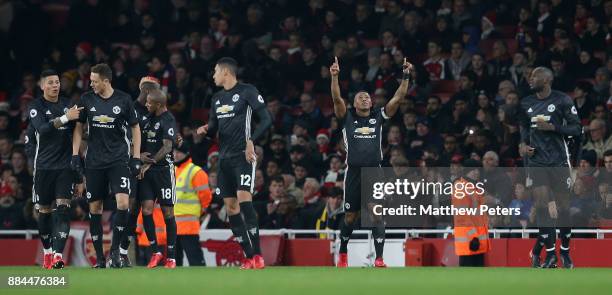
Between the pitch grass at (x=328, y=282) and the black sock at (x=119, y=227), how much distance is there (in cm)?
99

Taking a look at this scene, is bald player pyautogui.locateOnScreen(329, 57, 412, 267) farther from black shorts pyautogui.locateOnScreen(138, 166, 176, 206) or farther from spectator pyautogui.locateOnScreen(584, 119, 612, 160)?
spectator pyautogui.locateOnScreen(584, 119, 612, 160)

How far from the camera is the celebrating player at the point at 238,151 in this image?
14766 mm

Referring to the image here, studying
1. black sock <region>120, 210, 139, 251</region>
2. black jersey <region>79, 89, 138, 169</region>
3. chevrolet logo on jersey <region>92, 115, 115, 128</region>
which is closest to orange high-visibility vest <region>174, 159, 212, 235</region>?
black sock <region>120, 210, 139, 251</region>

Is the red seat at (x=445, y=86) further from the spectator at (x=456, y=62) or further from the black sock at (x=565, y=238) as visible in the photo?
the black sock at (x=565, y=238)

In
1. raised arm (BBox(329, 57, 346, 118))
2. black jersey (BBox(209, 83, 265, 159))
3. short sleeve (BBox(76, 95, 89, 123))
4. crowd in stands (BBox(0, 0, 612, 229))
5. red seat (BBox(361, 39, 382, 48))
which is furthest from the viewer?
red seat (BBox(361, 39, 382, 48))

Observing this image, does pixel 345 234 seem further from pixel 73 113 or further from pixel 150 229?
pixel 73 113

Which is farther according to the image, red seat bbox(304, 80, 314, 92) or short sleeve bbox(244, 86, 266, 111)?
red seat bbox(304, 80, 314, 92)

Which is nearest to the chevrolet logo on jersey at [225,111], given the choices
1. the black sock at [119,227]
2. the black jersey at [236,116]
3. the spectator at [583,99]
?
the black jersey at [236,116]

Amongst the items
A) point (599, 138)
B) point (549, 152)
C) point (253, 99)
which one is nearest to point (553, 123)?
point (549, 152)

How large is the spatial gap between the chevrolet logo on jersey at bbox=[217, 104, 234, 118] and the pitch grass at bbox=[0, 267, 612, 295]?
190 cm

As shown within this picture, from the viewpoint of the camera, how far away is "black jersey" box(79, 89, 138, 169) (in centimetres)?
1529

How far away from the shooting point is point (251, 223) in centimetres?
1483

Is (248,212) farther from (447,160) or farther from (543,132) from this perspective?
(447,160)

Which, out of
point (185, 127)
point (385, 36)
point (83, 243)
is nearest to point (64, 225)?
point (83, 243)
